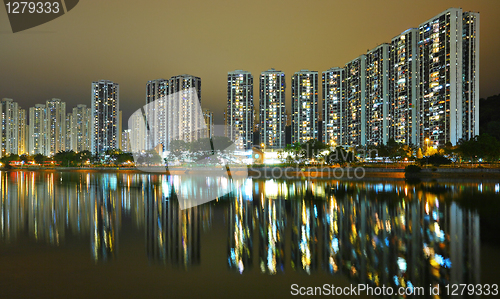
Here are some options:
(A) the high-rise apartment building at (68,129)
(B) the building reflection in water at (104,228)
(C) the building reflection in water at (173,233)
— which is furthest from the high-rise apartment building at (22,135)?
Result: (C) the building reflection in water at (173,233)

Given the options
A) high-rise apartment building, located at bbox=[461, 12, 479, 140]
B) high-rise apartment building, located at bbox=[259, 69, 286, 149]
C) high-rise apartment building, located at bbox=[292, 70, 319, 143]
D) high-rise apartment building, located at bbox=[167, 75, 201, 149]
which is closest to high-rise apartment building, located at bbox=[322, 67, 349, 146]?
high-rise apartment building, located at bbox=[292, 70, 319, 143]

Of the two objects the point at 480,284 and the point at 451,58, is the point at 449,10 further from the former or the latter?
the point at 480,284

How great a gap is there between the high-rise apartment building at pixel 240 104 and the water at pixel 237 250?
99420mm

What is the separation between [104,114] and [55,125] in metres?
26.5

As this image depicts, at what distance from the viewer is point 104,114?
13788 cm

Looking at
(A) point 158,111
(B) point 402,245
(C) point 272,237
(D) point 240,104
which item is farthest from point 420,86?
(C) point 272,237

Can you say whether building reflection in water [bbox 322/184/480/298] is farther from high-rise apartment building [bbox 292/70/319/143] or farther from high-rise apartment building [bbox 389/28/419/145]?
high-rise apartment building [bbox 292/70/319/143]

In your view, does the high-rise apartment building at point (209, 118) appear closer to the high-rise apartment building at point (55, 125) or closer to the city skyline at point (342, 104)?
the city skyline at point (342, 104)

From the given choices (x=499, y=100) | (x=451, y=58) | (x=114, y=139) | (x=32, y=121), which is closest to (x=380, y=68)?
(x=451, y=58)

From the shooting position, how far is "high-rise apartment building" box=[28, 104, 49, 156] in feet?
462

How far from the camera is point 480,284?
6.01 m

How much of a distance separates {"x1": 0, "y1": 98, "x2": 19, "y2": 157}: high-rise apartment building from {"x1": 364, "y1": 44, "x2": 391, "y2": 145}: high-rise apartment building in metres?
139

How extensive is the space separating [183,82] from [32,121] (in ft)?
265

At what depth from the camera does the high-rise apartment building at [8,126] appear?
132 m
